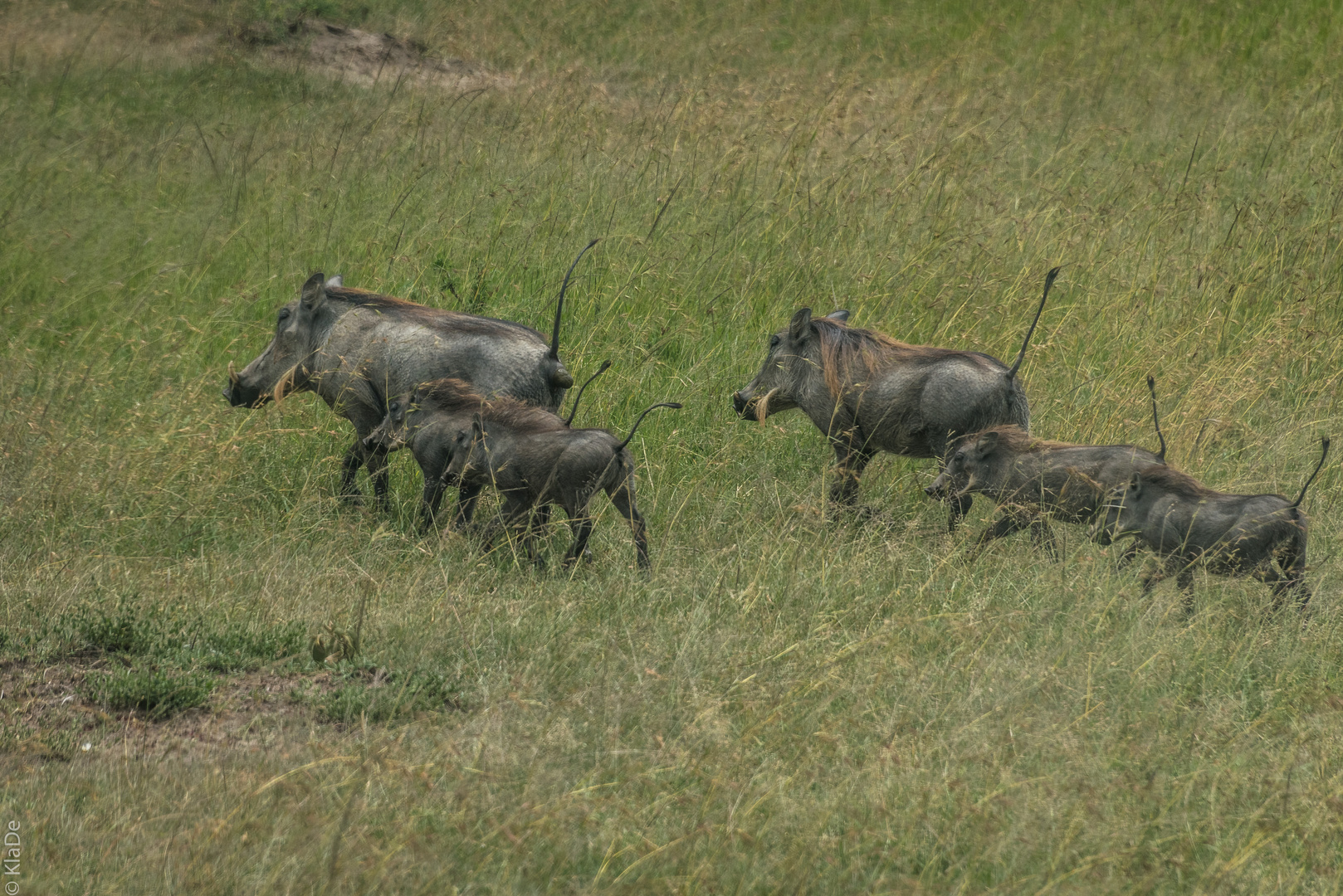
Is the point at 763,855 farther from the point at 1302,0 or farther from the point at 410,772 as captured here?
the point at 1302,0

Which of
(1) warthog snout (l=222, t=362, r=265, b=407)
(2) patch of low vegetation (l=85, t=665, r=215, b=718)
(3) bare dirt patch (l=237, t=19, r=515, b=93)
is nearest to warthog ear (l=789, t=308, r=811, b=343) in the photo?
(1) warthog snout (l=222, t=362, r=265, b=407)

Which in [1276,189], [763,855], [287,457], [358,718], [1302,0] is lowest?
[287,457]

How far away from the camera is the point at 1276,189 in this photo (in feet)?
33.4

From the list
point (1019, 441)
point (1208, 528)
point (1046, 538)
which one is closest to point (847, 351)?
point (1019, 441)

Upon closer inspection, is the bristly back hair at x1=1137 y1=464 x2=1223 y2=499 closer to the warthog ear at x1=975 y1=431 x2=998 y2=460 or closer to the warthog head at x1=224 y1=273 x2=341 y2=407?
the warthog ear at x1=975 y1=431 x2=998 y2=460

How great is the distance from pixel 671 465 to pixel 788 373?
95cm

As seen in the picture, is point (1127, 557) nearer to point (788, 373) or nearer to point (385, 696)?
point (788, 373)

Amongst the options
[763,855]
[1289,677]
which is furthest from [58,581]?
[1289,677]

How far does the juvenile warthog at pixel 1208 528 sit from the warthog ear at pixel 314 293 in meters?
3.44

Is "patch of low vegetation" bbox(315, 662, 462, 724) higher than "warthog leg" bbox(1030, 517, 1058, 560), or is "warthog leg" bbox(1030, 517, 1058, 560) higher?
"warthog leg" bbox(1030, 517, 1058, 560)

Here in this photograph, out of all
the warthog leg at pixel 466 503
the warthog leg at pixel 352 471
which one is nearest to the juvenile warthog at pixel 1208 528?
the warthog leg at pixel 466 503

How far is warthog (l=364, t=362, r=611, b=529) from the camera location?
5.48m

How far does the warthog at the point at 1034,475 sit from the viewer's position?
17.4 ft

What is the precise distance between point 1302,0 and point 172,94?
1107 centimetres
